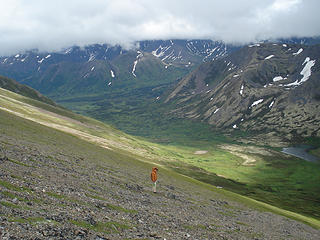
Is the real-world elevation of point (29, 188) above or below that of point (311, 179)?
below

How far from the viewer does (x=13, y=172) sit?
119ft

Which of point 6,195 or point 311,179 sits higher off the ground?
point 311,179

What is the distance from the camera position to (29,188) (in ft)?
102

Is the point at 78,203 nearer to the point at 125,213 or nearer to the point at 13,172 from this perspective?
the point at 125,213

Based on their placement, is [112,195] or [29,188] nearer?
[29,188]

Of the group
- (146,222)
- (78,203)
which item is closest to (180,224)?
(146,222)

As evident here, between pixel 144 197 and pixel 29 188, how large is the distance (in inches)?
982

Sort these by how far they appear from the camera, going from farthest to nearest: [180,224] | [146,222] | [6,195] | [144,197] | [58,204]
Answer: [144,197], [180,224], [146,222], [58,204], [6,195]

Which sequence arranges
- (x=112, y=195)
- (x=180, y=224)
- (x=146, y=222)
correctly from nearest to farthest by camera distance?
(x=146, y=222), (x=180, y=224), (x=112, y=195)

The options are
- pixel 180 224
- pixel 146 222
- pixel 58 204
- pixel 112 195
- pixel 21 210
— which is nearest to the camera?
pixel 21 210

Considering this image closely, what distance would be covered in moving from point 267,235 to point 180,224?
2299 centimetres

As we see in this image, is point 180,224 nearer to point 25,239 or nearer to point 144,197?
point 144,197

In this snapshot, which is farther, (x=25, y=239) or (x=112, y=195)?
(x=112, y=195)

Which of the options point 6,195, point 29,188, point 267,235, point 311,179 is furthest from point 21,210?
point 311,179
